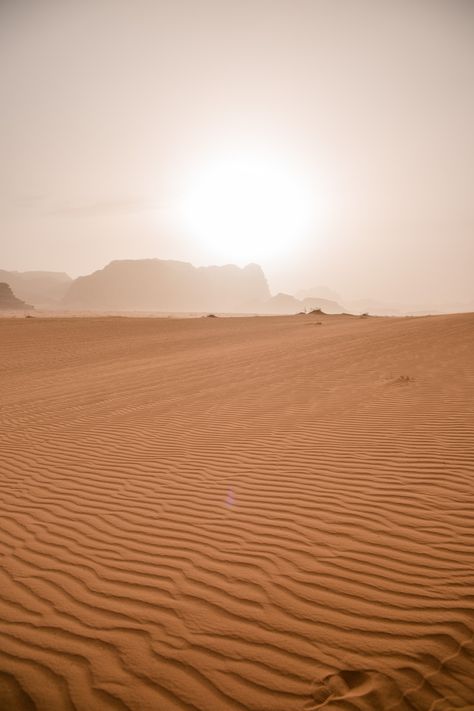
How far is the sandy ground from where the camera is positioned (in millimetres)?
2066

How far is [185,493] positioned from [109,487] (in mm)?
914

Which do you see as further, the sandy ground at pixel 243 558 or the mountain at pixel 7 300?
the mountain at pixel 7 300

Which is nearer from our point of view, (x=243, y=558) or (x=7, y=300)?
(x=243, y=558)

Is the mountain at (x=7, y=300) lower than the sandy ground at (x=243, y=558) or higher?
higher

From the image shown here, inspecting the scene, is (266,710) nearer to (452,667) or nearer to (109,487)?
(452,667)

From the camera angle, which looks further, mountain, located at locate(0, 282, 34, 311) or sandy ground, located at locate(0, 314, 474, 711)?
mountain, located at locate(0, 282, 34, 311)

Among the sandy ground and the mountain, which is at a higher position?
the mountain

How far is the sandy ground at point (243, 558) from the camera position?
6.78ft

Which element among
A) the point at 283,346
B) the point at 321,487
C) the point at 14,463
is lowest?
the point at 14,463

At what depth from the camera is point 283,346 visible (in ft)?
56.3

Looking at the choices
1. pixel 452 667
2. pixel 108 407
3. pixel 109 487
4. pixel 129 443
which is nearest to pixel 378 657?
pixel 452 667

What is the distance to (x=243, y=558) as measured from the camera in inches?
121

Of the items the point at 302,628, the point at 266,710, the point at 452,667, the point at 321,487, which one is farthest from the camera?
the point at 321,487

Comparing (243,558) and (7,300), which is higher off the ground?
(7,300)
